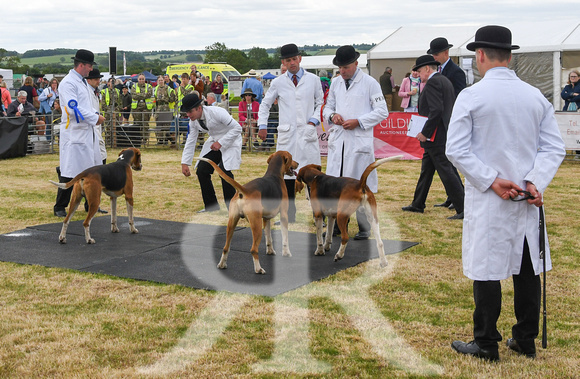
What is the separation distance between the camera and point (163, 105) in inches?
773

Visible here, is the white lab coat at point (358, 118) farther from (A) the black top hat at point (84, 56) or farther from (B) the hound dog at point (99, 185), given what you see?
(A) the black top hat at point (84, 56)

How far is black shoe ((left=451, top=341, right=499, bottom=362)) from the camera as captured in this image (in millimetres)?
4098

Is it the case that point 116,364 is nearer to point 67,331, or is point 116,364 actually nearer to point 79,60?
point 67,331

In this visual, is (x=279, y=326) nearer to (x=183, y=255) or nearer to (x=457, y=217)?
(x=183, y=255)

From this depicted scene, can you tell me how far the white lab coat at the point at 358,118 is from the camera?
738 centimetres

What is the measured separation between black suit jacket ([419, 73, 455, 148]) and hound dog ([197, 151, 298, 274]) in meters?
2.61

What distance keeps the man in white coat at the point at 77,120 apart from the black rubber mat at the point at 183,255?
1.00 meters

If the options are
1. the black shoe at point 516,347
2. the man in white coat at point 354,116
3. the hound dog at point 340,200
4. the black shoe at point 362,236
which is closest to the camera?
the black shoe at point 516,347

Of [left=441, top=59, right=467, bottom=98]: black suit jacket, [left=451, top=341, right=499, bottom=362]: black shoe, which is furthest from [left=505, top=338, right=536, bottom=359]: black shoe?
[left=441, top=59, right=467, bottom=98]: black suit jacket

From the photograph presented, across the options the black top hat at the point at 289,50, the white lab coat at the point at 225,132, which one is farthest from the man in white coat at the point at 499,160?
the white lab coat at the point at 225,132

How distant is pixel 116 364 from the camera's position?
4102 mm

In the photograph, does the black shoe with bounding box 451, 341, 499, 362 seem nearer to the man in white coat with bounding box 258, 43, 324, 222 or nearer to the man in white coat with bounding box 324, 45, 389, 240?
the man in white coat with bounding box 324, 45, 389, 240

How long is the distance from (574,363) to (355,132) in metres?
3.92

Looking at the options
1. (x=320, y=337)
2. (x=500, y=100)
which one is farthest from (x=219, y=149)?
(x=500, y=100)
